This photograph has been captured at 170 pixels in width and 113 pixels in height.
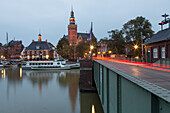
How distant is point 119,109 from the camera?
20.5 feet

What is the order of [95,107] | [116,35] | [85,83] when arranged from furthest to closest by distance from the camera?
[116,35] → [85,83] → [95,107]

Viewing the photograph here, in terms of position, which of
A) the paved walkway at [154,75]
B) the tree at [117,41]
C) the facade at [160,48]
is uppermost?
the tree at [117,41]

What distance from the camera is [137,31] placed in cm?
3597

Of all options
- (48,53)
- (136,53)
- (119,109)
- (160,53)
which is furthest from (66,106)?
(48,53)

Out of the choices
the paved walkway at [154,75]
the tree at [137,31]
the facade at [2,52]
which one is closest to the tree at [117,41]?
the tree at [137,31]

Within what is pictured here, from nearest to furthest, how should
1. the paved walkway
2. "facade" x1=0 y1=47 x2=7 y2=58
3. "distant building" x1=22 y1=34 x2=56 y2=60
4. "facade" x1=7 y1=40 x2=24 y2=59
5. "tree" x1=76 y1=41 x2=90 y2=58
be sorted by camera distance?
the paved walkway → "tree" x1=76 y1=41 x2=90 y2=58 → "distant building" x1=22 y1=34 x2=56 y2=60 → "facade" x1=7 y1=40 x2=24 y2=59 → "facade" x1=0 y1=47 x2=7 y2=58

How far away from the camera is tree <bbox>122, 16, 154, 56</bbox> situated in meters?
35.4

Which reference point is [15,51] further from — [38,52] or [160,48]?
[160,48]

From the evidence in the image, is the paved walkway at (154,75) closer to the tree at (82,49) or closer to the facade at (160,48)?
the facade at (160,48)

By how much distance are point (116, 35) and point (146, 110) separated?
38666 millimetres

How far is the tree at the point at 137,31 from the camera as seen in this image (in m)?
35.4

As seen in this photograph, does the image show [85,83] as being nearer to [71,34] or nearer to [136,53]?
[136,53]

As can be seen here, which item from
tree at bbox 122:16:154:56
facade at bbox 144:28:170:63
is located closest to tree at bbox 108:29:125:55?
tree at bbox 122:16:154:56

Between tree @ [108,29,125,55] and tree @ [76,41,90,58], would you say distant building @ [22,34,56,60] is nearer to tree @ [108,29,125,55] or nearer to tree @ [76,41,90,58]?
tree @ [76,41,90,58]
